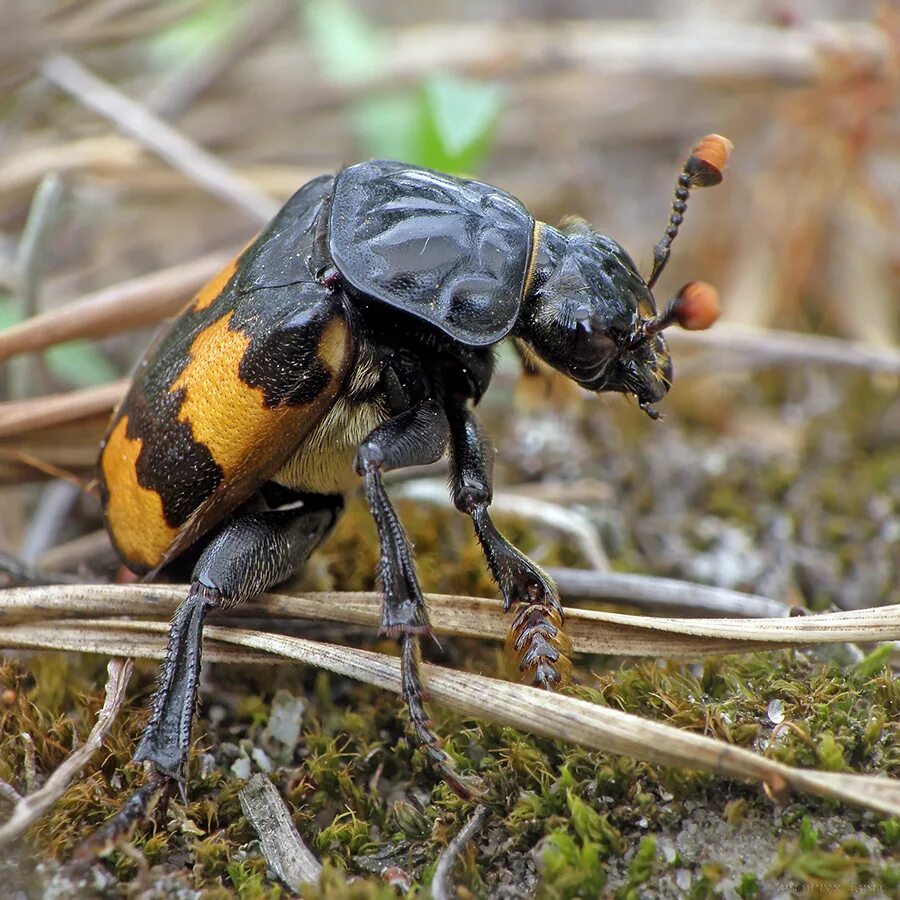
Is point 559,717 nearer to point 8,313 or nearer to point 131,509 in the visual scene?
point 131,509

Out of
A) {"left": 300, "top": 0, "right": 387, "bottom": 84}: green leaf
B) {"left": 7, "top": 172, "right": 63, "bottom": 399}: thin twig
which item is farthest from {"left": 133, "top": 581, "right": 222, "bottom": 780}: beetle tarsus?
{"left": 300, "top": 0, "right": 387, "bottom": 84}: green leaf

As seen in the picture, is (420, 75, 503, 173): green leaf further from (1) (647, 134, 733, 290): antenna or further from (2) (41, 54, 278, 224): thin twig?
(1) (647, 134, 733, 290): antenna

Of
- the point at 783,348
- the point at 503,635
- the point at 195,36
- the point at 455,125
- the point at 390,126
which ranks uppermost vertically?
the point at 195,36

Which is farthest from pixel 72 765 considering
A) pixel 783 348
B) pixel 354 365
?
pixel 783 348

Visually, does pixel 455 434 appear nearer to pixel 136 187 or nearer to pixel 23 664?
pixel 23 664

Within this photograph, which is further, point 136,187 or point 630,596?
Result: point 136,187

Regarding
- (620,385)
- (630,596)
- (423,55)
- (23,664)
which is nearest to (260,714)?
(23,664)
